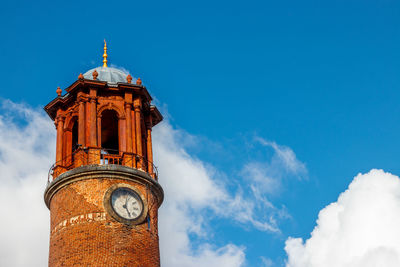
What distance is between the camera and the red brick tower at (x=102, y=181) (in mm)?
27812

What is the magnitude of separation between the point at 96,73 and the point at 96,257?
916 centimetres

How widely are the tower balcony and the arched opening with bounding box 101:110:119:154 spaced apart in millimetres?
3217

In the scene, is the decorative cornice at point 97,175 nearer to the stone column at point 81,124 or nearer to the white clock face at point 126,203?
the white clock face at point 126,203

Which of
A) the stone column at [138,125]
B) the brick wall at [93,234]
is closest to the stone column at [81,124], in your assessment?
the brick wall at [93,234]

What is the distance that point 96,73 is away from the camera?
106 ft

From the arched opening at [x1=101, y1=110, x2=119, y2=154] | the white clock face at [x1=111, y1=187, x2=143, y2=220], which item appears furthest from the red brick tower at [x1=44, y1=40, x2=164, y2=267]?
the arched opening at [x1=101, y1=110, x2=119, y2=154]

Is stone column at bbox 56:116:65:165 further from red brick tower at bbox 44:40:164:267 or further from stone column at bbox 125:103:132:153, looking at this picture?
stone column at bbox 125:103:132:153

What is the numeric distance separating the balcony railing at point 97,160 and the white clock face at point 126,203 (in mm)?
1648

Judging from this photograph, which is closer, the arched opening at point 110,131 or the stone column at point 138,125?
the stone column at point 138,125

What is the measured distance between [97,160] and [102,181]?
123 centimetres

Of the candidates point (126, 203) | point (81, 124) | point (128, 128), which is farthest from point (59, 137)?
point (126, 203)

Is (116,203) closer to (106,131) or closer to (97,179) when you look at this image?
(97,179)

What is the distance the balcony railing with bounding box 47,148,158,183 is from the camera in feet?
98.5

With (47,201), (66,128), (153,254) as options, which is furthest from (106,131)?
(153,254)
